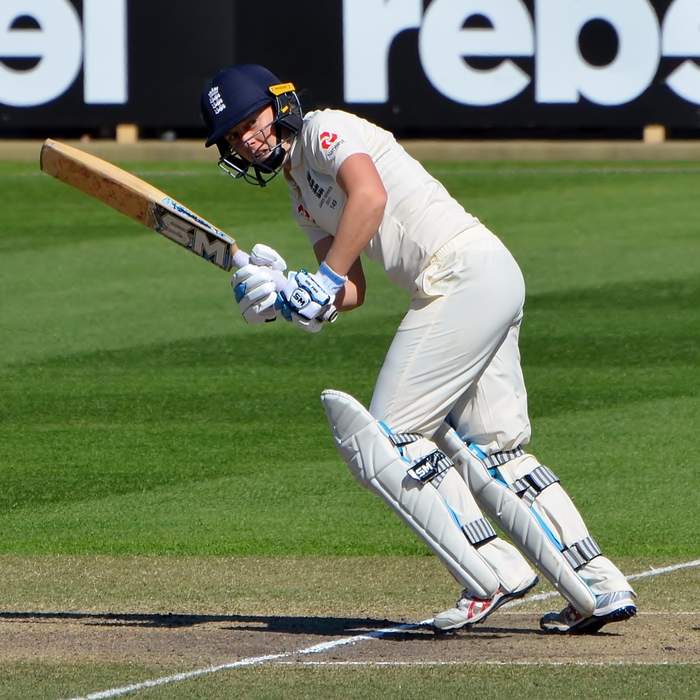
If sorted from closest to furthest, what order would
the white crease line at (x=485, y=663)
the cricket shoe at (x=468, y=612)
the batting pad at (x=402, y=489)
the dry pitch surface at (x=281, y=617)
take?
the white crease line at (x=485, y=663)
the dry pitch surface at (x=281, y=617)
the batting pad at (x=402, y=489)
the cricket shoe at (x=468, y=612)

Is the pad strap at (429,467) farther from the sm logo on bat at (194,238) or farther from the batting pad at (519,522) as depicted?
the sm logo on bat at (194,238)

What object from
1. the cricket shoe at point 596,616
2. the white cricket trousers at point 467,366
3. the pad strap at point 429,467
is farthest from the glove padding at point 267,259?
the cricket shoe at point 596,616

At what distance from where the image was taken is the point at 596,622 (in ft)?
18.3

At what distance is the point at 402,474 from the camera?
17.7ft

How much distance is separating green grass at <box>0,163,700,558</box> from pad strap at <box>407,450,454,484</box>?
176cm

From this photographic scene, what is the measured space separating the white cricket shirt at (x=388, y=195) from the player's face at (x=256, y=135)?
0.29 ft

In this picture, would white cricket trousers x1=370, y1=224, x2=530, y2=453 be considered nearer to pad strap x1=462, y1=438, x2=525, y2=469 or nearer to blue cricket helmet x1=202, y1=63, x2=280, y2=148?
pad strap x1=462, y1=438, x2=525, y2=469

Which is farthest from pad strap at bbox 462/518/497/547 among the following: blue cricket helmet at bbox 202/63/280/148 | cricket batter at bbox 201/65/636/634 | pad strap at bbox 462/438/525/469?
blue cricket helmet at bbox 202/63/280/148

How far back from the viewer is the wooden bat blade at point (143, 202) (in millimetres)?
5961

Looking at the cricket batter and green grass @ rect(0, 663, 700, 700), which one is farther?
the cricket batter

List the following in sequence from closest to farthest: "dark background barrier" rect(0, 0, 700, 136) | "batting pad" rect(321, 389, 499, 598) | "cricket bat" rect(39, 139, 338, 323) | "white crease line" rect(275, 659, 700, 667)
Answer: "white crease line" rect(275, 659, 700, 667) < "batting pad" rect(321, 389, 499, 598) < "cricket bat" rect(39, 139, 338, 323) < "dark background barrier" rect(0, 0, 700, 136)

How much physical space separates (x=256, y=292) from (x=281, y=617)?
3.83ft

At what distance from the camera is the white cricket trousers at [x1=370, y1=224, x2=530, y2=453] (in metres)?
5.46

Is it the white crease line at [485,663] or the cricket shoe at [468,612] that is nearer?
the white crease line at [485,663]
